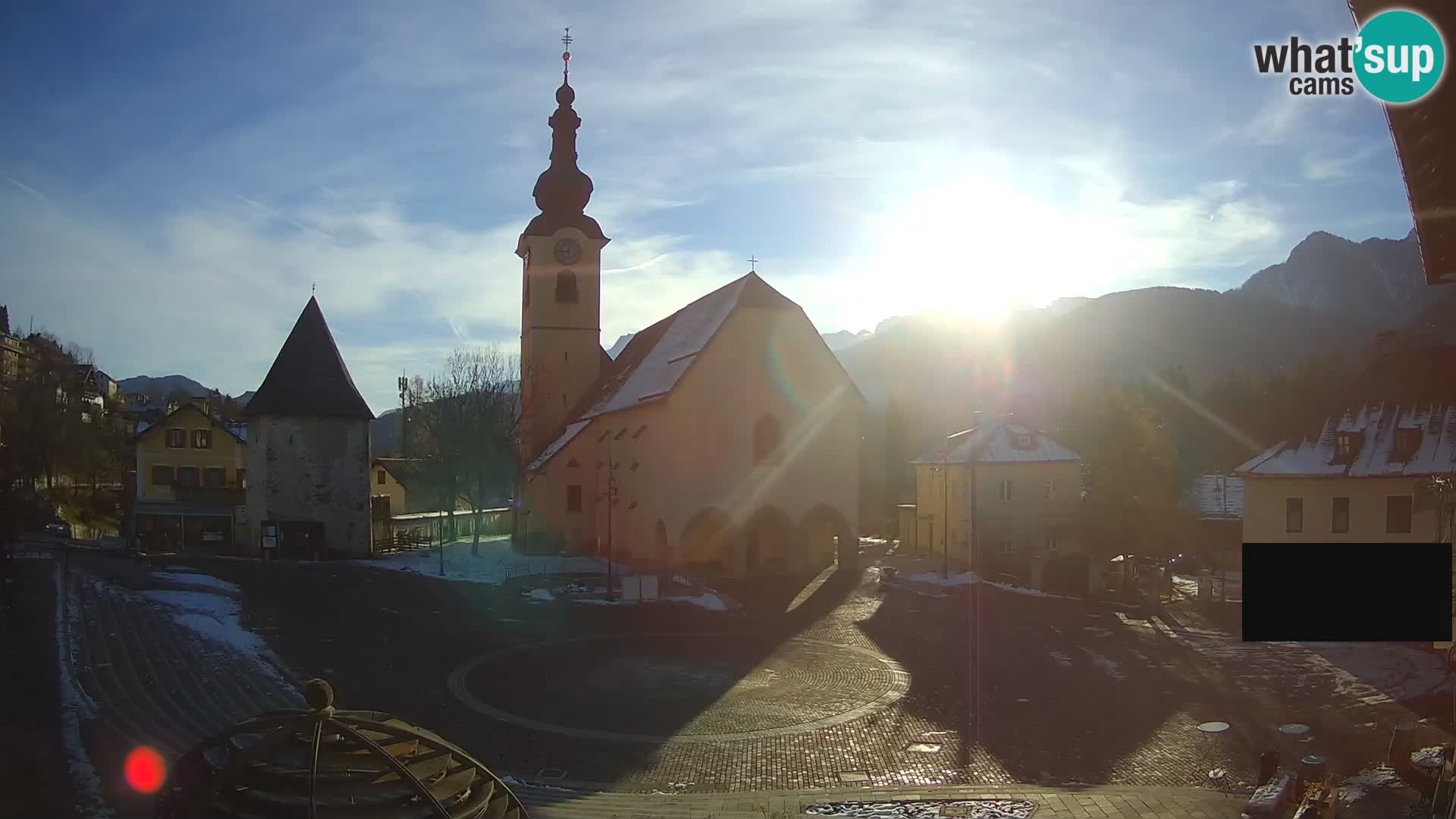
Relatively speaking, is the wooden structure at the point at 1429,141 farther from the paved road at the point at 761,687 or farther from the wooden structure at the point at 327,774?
the paved road at the point at 761,687

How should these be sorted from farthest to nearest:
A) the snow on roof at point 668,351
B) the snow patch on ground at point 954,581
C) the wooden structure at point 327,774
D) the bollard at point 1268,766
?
the snow on roof at point 668,351 < the snow patch on ground at point 954,581 < the bollard at point 1268,766 < the wooden structure at point 327,774

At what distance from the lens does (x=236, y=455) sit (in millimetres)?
50344

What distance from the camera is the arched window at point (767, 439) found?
1489 inches

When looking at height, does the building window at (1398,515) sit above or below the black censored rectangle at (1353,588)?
below

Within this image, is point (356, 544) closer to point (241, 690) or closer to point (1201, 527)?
point (241, 690)

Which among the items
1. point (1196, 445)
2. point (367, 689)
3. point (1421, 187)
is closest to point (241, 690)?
point (367, 689)

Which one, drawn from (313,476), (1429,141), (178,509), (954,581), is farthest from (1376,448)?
(178,509)

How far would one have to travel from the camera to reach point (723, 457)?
37000 millimetres

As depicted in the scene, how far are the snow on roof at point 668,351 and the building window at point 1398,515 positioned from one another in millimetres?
22018

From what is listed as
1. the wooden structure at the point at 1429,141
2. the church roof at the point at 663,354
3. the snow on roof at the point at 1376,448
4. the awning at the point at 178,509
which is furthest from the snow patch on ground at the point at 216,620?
the snow on roof at the point at 1376,448

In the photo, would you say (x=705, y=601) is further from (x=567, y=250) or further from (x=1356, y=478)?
(x=567, y=250)

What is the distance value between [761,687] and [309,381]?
30212mm

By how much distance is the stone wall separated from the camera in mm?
40656

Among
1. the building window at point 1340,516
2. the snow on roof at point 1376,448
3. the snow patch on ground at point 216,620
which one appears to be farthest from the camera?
the building window at point 1340,516
